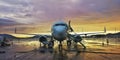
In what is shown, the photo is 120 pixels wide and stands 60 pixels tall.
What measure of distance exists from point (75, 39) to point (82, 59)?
19.8 meters

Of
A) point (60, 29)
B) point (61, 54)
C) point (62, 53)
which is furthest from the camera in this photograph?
point (60, 29)

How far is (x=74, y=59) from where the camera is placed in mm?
21156

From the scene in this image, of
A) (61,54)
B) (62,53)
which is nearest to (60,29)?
(62,53)

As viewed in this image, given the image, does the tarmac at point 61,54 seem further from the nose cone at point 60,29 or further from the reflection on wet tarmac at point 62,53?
the nose cone at point 60,29

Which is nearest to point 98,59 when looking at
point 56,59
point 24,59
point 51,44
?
point 56,59

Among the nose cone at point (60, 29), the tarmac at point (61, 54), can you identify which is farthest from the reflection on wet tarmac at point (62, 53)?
the nose cone at point (60, 29)

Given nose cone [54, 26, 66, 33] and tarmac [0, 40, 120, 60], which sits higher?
nose cone [54, 26, 66, 33]

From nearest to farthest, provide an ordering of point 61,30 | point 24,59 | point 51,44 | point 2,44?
point 24,59
point 61,30
point 51,44
point 2,44

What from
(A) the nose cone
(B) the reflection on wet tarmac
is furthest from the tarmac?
(A) the nose cone

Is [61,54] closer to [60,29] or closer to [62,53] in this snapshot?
[62,53]

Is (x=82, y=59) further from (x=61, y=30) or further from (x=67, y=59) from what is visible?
(x=61, y=30)

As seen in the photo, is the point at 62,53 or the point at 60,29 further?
the point at 60,29

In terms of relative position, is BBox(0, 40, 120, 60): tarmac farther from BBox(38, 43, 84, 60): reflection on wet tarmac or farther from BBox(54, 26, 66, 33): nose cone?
BBox(54, 26, 66, 33): nose cone

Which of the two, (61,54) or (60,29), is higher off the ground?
(60,29)
